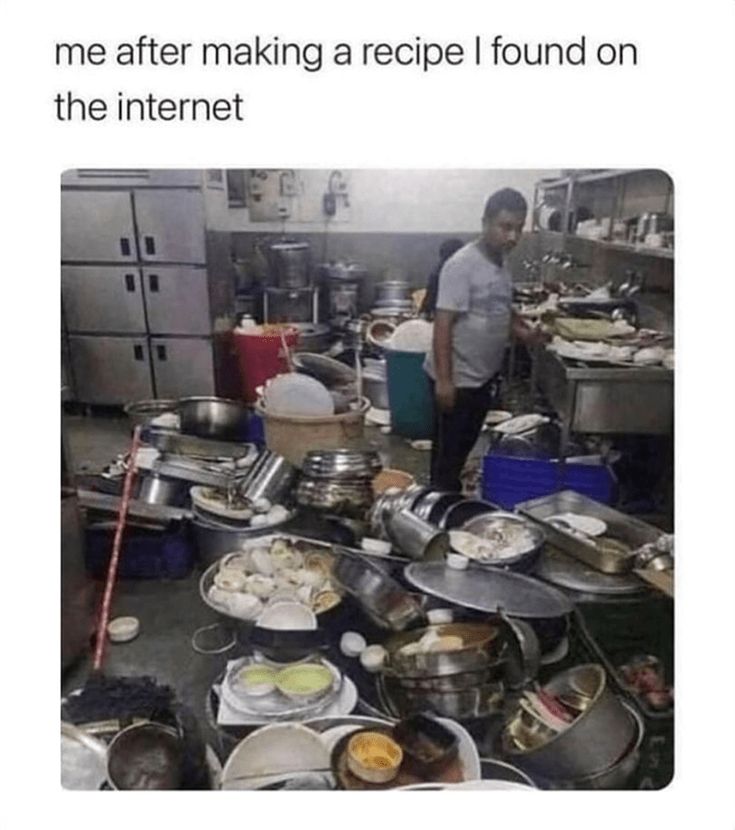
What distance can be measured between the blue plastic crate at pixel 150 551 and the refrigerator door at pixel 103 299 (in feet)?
0.83

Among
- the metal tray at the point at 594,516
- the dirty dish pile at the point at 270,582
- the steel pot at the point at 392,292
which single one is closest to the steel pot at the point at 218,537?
the dirty dish pile at the point at 270,582

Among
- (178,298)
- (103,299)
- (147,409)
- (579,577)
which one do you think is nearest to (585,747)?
(579,577)

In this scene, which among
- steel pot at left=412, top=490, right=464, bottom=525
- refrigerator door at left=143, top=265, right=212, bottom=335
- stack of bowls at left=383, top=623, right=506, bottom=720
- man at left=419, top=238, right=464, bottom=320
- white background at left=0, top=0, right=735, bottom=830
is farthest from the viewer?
refrigerator door at left=143, top=265, right=212, bottom=335

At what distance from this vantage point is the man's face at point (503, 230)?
2.19 feet

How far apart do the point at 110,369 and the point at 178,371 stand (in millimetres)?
118

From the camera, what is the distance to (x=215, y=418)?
32.9 inches

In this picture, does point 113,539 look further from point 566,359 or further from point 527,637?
point 566,359

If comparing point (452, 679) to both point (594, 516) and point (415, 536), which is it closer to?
point (415, 536)

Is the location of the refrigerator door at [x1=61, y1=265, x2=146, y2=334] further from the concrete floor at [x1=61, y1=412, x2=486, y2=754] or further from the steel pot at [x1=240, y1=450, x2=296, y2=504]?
the steel pot at [x1=240, y1=450, x2=296, y2=504]

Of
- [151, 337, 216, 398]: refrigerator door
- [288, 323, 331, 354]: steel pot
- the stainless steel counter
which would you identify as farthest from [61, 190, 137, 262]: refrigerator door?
the stainless steel counter

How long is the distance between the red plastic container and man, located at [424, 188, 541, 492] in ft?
0.69

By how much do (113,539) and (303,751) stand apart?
349mm

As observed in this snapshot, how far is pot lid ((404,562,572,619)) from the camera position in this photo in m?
0.72
